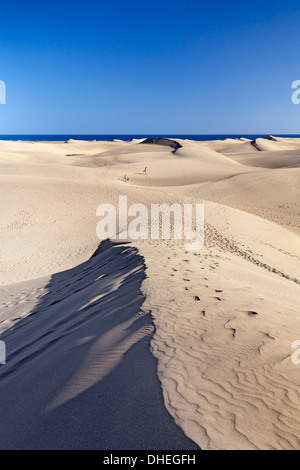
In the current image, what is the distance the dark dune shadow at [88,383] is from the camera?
249 cm

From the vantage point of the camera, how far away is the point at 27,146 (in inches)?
2111

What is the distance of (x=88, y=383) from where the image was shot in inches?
123

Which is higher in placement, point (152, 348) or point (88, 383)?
point (152, 348)

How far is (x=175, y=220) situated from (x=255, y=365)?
10.3 m

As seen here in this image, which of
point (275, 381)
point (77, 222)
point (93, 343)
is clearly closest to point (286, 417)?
point (275, 381)

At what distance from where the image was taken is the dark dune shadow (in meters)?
2.49

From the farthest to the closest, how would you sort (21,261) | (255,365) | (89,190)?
(89,190) → (21,261) → (255,365)

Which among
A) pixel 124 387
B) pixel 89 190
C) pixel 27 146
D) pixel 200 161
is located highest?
pixel 27 146

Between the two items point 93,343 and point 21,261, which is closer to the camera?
point 93,343

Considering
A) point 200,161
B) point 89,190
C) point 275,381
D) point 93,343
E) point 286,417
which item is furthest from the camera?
point 200,161

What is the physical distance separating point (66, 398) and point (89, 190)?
51.6ft

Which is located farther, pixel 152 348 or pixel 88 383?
pixel 152 348

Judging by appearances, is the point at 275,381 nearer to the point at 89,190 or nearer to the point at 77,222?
the point at 77,222

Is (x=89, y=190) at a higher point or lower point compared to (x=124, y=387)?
higher
